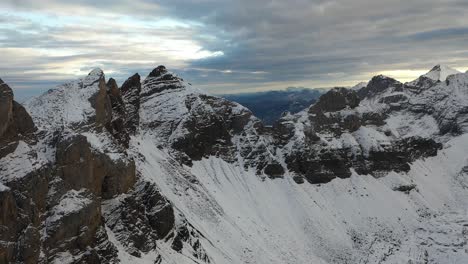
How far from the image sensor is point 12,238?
6278cm

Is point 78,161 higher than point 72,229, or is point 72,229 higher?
point 78,161

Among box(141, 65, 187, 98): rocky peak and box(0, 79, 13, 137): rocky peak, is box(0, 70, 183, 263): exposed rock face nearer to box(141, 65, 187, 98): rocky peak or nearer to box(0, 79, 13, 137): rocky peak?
box(0, 79, 13, 137): rocky peak

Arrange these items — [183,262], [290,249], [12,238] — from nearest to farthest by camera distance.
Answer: [12,238]
[183,262]
[290,249]

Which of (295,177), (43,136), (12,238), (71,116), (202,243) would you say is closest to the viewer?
(12,238)

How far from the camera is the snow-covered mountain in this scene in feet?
237

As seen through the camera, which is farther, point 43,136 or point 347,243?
point 347,243

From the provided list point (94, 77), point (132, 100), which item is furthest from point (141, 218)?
point (132, 100)

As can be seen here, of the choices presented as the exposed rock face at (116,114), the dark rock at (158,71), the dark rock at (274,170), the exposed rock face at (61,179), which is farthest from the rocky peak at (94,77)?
the dark rock at (274,170)

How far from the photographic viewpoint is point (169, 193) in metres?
132

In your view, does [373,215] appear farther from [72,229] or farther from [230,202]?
[72,229]

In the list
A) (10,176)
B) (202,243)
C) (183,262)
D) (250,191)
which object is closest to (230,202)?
(250,191)

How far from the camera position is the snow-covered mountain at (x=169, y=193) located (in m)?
72.4

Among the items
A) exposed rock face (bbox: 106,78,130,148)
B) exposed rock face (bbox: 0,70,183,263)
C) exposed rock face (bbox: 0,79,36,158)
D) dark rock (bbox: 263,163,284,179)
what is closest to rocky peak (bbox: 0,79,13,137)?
exposed rock face (bbox: 0,79,36,158)

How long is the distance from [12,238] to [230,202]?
100071 mm
